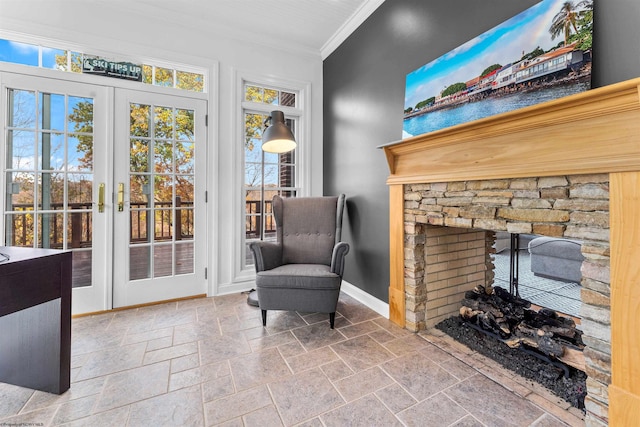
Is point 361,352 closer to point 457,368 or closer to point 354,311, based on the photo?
point 457,368

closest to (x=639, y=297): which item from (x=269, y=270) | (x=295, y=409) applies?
(x=295, y=409)

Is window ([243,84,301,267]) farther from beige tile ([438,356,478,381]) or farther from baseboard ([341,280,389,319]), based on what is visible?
beige tile ([438,356,478,381])

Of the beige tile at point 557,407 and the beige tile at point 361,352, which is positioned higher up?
the beige tile at point 361,352

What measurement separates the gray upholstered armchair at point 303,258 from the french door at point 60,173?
1.58 meters

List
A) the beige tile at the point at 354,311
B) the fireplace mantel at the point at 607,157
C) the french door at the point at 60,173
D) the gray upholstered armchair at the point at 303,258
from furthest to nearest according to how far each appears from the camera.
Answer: the beige tile at the point at 354,311 → the french door at the point at 60,173 → the gray upholstered armchair at the point at 303,258 → the fireplace mantel at the point at 607,157

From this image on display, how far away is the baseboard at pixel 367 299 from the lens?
8.52 ft

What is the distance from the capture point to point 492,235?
253 cm

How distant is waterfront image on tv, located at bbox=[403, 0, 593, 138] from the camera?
1348 mm

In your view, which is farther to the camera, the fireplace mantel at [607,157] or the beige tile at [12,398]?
the beige tile at [12,398]

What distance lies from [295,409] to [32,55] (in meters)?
3.51

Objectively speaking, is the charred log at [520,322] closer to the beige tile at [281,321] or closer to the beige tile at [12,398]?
the beige tile at [281,321]

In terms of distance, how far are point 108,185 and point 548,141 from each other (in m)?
3.37

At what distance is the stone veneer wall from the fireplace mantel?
1.8 inches

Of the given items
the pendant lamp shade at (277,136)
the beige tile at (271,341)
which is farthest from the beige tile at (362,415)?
the pendant lamp shade at (277,136)
